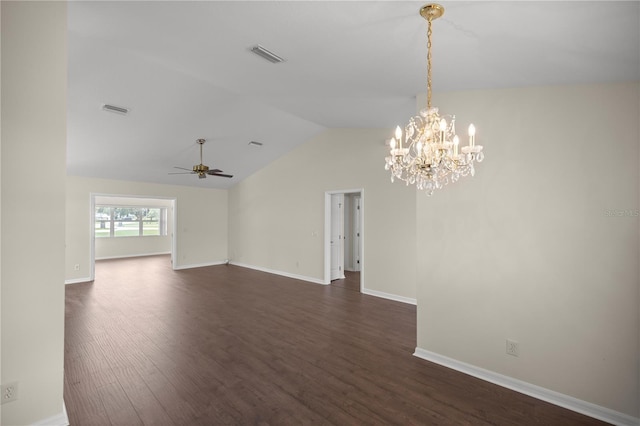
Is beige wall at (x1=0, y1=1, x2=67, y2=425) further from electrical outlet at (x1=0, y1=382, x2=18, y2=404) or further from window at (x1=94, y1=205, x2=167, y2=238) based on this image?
window at (x1=94, y1=205, x2=167, y2=238)

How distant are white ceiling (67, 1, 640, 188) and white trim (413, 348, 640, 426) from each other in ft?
8.25

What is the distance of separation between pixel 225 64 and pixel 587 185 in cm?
341

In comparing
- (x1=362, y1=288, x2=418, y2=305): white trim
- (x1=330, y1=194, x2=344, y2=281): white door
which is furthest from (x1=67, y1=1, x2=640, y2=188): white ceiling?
(x1=362, y1=288, x2=418, y2=305): white trim

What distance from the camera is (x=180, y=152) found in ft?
20.0

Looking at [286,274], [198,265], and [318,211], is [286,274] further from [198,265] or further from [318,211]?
[198,265]

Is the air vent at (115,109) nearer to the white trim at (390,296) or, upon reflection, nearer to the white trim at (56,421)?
the white trim at (56,421)

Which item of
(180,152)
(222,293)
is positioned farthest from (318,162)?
(222,293)

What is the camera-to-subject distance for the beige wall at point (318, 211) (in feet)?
17.1

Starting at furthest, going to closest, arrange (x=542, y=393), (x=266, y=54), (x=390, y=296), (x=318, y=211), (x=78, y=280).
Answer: (x=78, y=280) → (x=318, y=211) → (x=390, y=296) → (x=266, y=54) → (x=542, y=393)

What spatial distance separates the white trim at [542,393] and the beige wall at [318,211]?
A: 7.16 ft

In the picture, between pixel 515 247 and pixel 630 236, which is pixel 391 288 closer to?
pixel 515 247

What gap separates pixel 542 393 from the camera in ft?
7.86

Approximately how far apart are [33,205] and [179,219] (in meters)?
6.84

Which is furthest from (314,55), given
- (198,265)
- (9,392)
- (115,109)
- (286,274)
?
(198,265)
